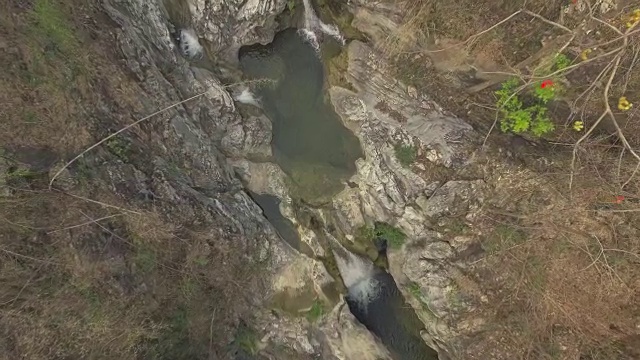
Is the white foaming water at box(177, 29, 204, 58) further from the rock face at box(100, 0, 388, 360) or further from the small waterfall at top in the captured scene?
the small waterfall at top

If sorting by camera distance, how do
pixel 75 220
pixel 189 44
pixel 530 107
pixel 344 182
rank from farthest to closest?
pixel 344 182, pixel 189 44, pixel 530 107, pixel 75 220

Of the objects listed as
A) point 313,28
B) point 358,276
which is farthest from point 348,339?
point 313,28

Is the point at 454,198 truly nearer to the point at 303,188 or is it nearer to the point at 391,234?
the point at 391,234

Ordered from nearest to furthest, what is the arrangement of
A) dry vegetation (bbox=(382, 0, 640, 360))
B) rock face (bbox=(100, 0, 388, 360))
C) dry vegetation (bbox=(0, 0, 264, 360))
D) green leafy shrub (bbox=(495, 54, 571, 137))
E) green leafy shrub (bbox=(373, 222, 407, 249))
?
dry vegetation (bbox=(0, 0, 264, 360)) < dry vegetation (bbox=(382, 0, 640, 360)) < green leafy shrub (bbox=(495, 54, 571, 137)) < rock face (bbox=(100, 0, 388, 360)) < green leafy shrub (bbox=(373, 222, 407, 249))

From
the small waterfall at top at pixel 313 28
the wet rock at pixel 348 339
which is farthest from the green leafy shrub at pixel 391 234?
the small waterfall at top at pixel 313 28

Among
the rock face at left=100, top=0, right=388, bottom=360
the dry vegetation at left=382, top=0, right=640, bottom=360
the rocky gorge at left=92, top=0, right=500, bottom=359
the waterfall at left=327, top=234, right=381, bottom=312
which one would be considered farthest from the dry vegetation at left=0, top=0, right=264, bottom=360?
the dry vegetation at left=382, top=0, right=640, bottom=360
